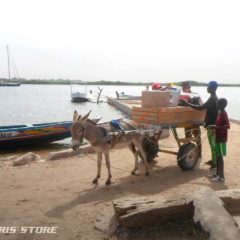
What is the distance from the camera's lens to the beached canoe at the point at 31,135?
1895 centimetres

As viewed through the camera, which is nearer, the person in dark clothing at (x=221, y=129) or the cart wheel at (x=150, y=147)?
the person in dark clothing at (x=221, y=129)

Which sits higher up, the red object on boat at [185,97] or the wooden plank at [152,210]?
the red object on boat at [185,97]

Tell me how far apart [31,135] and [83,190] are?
1176 centimetres

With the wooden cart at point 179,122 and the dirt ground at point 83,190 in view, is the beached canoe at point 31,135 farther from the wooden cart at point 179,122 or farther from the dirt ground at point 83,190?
the wooden cart at point 179,122

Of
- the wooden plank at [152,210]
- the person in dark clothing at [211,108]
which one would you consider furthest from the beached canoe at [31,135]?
the wooden plank at [152,210]

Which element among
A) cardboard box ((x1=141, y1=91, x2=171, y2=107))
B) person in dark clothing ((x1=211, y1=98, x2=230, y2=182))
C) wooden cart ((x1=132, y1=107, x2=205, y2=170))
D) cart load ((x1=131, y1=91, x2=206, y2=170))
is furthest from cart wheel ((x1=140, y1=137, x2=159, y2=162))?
person in dark clothing ((x1=211, y1=98, x2=230, y2=182))

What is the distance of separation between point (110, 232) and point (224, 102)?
14.6ft

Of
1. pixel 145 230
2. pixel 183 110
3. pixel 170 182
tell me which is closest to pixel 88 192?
pixel 170 182

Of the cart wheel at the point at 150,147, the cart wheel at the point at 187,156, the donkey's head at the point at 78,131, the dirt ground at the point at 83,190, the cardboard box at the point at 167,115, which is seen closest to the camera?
the dirt ground at the point at 83,190

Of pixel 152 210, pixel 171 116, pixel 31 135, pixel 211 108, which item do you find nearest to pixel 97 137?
pixel 171 116

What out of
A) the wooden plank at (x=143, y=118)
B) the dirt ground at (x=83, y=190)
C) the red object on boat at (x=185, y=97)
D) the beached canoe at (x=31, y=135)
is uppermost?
the red object on boat at (x=185, y=97)

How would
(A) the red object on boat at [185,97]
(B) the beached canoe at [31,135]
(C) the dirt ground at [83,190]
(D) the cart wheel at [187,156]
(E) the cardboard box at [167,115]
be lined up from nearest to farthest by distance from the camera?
(C) the dirt ground at [83,190], (E) the cardboard box at [167,115], (D) the cart wheel at [187,156], (A) the red object on boat at [185,97], (B) the beached canoe at [31,135]

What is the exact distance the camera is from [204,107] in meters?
9.70

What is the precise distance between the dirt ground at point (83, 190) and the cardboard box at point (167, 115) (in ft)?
4.58
